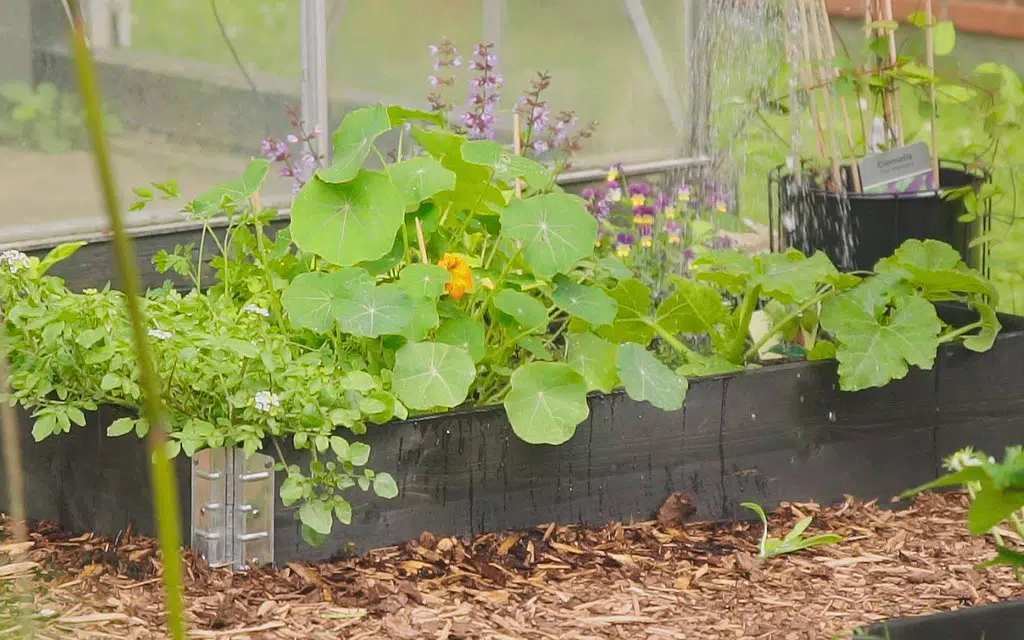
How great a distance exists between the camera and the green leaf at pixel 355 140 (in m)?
2.43

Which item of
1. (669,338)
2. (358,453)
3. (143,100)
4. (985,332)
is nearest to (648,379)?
(669,338)

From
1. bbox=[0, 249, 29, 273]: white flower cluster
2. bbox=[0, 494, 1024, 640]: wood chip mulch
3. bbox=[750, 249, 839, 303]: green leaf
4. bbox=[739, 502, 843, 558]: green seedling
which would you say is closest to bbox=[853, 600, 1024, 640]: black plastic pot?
bbox=[0, 494, 1024, 640]: wood chip mulch

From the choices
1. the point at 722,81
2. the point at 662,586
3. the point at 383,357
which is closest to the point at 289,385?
the point at 383,357

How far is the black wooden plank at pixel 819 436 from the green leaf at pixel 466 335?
0.47m

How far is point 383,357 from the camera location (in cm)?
251

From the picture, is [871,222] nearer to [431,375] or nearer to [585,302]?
[585,302]

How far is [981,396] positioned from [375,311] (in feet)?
4.15

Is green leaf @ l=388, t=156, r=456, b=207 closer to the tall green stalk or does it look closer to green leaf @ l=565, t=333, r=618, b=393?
green leaf @ l=565, t=333, r=618, b=393

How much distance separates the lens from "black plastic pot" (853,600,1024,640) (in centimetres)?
162

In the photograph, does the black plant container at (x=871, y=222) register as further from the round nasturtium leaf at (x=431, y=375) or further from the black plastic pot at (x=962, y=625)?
the black plastic pot at (x=962, y=625)

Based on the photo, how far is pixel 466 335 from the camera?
2.49m

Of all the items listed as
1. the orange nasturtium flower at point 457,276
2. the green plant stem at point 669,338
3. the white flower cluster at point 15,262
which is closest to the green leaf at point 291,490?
the orange nasturtium flower at point 457,276

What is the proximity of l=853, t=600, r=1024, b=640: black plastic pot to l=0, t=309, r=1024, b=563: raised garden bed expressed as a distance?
3.05ft

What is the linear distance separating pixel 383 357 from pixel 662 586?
632 millimetres
